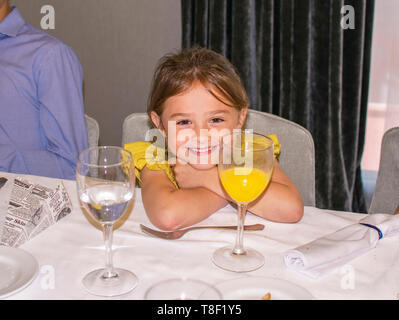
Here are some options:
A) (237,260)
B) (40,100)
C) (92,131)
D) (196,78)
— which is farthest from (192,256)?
(40,100)

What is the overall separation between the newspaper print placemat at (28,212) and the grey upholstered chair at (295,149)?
0.72m

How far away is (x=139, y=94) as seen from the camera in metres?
3.20

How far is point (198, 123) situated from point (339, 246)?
541mm

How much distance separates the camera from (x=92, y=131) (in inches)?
69.7

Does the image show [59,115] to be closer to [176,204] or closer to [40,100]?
[40,100]

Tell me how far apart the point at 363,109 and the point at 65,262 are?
2120 millimetres

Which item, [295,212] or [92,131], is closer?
[295,212]

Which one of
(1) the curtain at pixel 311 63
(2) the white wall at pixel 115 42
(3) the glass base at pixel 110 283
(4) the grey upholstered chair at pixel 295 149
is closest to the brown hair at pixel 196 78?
(4) the grey upholstered chair at pixel 295 149

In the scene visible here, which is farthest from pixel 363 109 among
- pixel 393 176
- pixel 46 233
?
pixel 46 233

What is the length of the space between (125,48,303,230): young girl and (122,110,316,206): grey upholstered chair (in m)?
0.10

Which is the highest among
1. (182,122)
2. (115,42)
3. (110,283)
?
(115,42)

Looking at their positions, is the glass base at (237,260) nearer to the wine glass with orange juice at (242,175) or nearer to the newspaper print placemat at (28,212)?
the wine glass with orange juice at (242,175)

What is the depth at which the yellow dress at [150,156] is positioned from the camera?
142cm
